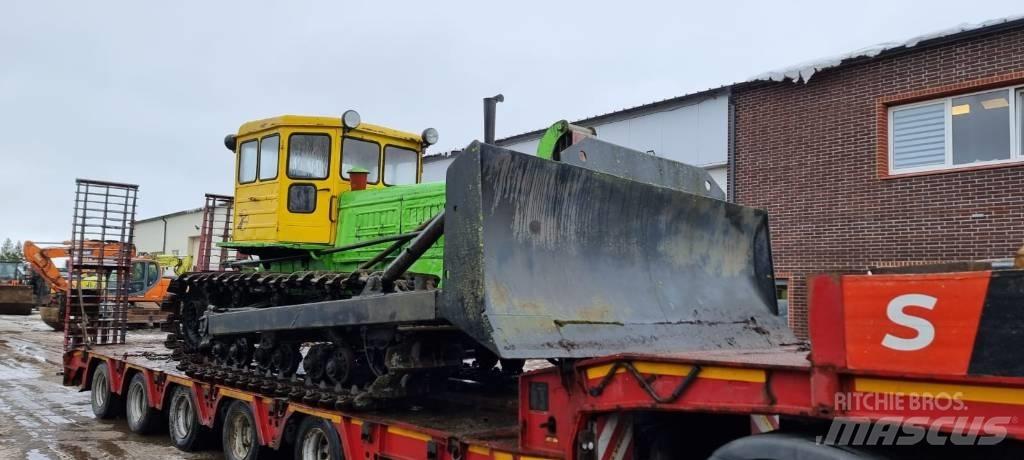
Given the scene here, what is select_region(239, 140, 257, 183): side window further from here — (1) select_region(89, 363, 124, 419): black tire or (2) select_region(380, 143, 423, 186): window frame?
(1) select_region(89, 363, 124, 419): black tire

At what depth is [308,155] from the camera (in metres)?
8.16

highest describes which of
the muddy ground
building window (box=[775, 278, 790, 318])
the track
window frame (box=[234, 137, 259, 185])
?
window frame (box=[234, 137, 259, 185])

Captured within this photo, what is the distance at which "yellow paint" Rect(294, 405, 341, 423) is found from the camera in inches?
235

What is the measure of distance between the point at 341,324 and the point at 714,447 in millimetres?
2999

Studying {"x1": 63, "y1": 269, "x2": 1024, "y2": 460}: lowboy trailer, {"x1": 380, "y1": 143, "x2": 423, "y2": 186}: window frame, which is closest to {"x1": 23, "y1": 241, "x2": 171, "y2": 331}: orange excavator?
{"x1": 380, "y1": 143, "x2": 423, "y2": 186}: window frame

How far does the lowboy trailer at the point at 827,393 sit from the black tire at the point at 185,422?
364 cm

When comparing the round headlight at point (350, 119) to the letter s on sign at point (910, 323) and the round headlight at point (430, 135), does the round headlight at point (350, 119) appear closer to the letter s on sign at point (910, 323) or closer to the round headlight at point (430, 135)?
the round headlight at point (430, 135)

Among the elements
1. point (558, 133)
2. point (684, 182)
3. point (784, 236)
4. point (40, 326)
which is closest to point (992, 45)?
point (784, 236)

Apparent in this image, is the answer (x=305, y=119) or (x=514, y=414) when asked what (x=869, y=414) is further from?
(x=305, y=119)

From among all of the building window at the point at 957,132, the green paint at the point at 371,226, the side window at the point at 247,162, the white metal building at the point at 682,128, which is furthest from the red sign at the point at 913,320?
the white metal building at the point at 682,128

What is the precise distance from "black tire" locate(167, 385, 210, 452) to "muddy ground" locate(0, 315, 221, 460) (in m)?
0.11

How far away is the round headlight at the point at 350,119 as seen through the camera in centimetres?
791

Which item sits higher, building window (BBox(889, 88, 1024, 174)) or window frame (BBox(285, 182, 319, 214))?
building window (BBox(889, 88, 1024, 174))

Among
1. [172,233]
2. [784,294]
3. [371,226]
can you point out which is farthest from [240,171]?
[172,233]
